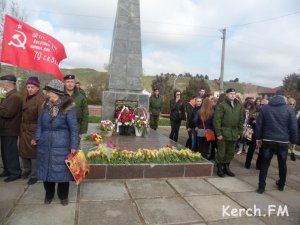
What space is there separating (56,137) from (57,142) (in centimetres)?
6

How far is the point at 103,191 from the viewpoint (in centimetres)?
395

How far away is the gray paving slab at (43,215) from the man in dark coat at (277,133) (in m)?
3.01

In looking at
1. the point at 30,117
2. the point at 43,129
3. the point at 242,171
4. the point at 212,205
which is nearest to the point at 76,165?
the point at 43,129

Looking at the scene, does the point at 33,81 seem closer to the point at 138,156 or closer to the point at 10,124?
the point at 10,124

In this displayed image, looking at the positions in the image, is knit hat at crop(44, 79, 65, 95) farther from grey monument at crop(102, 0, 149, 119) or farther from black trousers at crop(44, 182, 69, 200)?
grey monument at crop(102, 0, 149, 119)

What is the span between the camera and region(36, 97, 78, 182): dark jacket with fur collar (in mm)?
3264

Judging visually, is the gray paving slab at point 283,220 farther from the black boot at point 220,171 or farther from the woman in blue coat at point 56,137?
the woman in blue coat at point 56,137

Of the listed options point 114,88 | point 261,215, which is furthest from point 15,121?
point 114,88

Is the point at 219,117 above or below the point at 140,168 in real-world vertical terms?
above

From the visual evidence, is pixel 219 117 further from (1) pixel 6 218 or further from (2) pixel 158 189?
(1) pixel 6 218

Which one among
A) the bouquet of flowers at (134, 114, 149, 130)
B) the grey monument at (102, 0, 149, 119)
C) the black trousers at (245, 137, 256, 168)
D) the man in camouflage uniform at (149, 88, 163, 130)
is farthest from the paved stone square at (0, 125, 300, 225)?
the grey monument at (102, 0, 149, 119)

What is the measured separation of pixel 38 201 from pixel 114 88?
5.66 m

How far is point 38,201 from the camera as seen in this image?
138 inches

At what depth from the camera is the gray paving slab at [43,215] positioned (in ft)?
9.67
